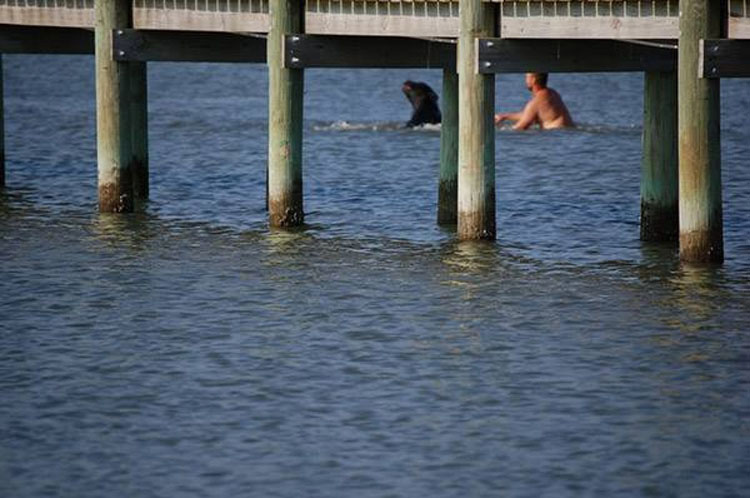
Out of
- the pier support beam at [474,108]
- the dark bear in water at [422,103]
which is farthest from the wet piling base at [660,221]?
the dark bear in water at [422,103]

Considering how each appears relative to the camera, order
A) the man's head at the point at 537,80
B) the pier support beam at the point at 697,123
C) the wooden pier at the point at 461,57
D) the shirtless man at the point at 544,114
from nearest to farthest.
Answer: the pier support beam at the point at 697,123 < the wooden pier at the point at 461,57 < the man's head at the point at 537,80 < the shirtless man at the point at 544,114

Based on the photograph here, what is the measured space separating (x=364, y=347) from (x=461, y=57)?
4136 millimetres

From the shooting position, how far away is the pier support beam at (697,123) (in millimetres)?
18078

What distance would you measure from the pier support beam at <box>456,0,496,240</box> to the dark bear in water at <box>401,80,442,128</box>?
14.5 meters

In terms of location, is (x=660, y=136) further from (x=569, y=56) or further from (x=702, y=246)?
(x=702, y=246)

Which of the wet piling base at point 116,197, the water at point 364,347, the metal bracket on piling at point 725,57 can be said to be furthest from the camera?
the wet piling base at point 116,197

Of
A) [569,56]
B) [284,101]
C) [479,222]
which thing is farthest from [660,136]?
[284,101]

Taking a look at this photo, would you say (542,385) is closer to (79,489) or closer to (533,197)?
(79,489)

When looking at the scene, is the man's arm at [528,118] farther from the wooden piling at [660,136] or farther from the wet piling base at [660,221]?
the wooden piling at [660,136]

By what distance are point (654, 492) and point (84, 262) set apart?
9.01 m

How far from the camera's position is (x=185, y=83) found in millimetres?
54719

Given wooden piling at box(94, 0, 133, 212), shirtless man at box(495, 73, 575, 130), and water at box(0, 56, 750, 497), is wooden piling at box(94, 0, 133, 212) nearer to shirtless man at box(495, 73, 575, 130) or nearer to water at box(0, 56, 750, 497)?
water at box(0, 56, 750, 497)

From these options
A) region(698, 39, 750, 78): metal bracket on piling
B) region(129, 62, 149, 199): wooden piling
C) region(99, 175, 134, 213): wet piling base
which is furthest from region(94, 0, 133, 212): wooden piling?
region(698, 39, 750, 78): metal bracket on piling

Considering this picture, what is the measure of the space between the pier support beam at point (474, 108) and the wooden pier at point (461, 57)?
1 cm
